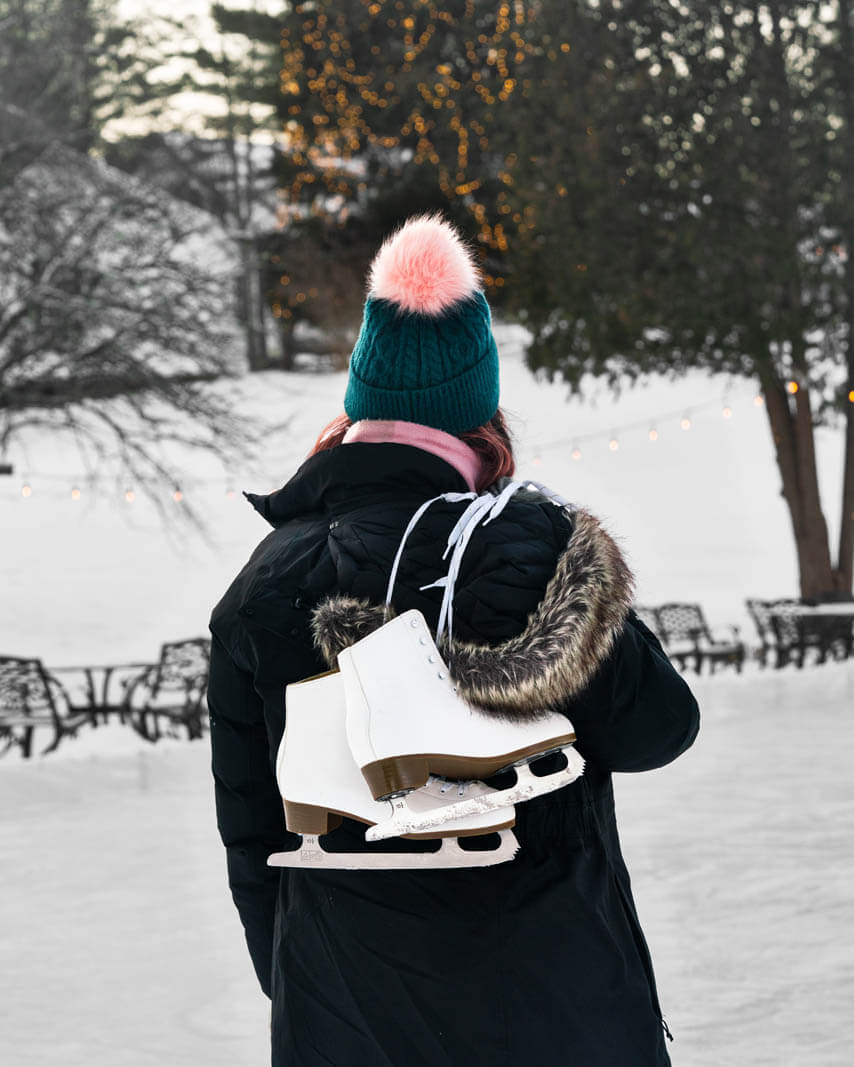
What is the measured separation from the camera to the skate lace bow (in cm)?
178

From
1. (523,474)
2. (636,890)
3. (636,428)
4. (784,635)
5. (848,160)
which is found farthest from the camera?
(636,428)

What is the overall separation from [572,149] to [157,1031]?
14423mm

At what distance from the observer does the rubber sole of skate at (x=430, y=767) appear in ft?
5.57

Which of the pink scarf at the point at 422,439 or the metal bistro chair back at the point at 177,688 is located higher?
the pink scarf at the point at 422,439

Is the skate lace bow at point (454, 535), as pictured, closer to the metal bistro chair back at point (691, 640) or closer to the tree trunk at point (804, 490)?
the metal bistro chair back at point (691, 640)

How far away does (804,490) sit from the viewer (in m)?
17.2

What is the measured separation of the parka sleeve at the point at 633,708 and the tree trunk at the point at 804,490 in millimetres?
15598

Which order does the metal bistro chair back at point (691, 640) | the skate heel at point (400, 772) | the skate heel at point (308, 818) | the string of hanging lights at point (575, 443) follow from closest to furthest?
1. the skate heel at point (400, 772)
2. the skate heel at point (308, 818)
3. the metal bistro chair back at point (691, 640)
4. the string of hanging lights at point (575, 443)

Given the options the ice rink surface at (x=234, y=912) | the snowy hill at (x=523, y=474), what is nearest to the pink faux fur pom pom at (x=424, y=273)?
the ice rink surface at (x=234, y=912)

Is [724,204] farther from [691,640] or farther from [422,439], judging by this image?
[422,439]

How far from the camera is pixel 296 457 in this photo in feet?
107

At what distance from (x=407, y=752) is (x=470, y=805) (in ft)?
0.34

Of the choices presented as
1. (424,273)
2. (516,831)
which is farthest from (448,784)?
(424,273)

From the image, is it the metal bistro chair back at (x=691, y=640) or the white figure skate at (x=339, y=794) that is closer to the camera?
the white figure skate at (x=339, y=794)
